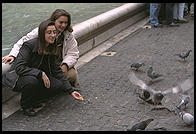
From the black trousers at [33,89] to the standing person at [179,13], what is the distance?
5.38 metres

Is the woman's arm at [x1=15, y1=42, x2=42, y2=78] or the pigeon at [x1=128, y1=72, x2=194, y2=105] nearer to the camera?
the woman's arm at [x1=15, y1=42, x2=42, y2=78]

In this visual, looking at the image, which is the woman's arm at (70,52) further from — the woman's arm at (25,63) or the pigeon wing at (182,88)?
the pigeon wing at (182,88)

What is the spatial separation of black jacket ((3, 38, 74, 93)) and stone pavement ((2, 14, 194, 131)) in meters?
0.39

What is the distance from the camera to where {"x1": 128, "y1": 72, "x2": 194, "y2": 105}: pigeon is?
499 cm

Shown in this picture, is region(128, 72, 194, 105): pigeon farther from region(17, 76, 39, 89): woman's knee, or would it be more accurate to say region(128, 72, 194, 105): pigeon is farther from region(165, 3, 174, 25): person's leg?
region(165, 3, 174, 25): person's leg

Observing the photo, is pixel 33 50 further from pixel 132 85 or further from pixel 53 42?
pixel 132 85

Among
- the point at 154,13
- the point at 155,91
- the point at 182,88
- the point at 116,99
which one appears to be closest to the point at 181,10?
the point at 154,13

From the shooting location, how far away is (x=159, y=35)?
870 cm

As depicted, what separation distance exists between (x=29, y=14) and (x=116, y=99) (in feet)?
17.8

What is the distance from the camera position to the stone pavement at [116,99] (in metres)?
4.55

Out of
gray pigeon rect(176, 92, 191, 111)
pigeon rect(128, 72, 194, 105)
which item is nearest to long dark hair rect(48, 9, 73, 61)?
pigeon rect(128, 72, 194, 105)

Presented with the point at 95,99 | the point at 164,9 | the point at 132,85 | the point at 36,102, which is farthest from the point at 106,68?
the point at 164,9

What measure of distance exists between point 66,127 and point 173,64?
9.23 ft

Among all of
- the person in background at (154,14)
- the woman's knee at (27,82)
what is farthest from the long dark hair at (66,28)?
the person in background at (154,14)
